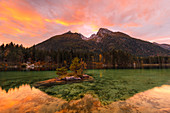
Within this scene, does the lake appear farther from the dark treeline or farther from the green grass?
the dark treeline

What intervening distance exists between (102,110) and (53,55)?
537ft

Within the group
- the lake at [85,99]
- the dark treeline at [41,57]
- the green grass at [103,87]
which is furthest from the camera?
the dark treeline at [41,57]

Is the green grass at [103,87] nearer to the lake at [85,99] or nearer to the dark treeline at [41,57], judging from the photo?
the lake at [85,99]

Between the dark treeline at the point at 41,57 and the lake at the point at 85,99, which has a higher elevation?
the dark treeline at the point at 41,57


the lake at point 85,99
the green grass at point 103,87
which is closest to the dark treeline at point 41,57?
the green grass at point 103,87

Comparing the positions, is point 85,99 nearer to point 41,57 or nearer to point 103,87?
point 103,87

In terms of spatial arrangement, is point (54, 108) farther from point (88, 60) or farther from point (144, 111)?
point (88, 60)

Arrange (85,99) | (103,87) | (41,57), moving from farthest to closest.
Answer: (41,57), (103,87), (85,99)

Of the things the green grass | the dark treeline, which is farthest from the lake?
the dark treeline

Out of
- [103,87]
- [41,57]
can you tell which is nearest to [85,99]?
[103,87]

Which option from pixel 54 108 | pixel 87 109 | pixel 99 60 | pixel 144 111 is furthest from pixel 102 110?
pixel 99 60

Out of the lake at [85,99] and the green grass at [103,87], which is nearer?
the lake at [85,99]

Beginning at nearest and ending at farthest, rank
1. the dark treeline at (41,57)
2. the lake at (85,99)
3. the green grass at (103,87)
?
the lake at (85,99)
the green grass at (103,87)
the dark treeline at (41,57)

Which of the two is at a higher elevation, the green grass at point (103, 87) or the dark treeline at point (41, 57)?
the dark treeline at point (41, 57)
